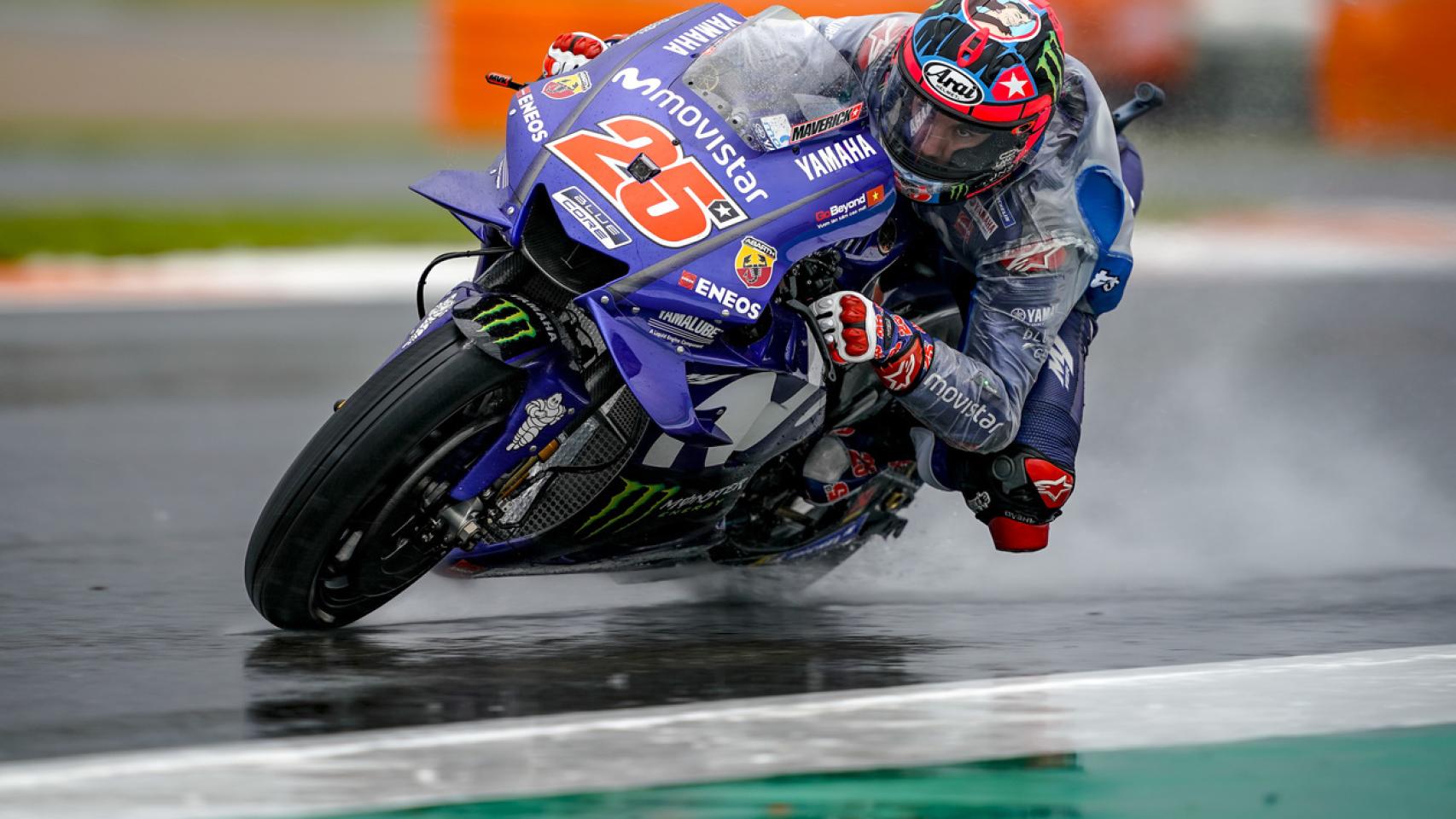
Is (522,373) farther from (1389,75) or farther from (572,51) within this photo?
(1389,75)

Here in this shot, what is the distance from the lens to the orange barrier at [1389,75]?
343 inches

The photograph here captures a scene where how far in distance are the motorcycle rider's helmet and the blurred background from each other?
235 inches

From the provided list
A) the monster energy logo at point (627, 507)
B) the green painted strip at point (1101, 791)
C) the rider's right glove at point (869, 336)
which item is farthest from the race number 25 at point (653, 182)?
the green painted strip at point (1101, 791)

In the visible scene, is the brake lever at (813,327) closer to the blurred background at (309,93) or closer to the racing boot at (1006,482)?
the racing boot at (1006,482)

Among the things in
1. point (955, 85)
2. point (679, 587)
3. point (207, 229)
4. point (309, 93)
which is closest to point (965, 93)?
point (955, 85)

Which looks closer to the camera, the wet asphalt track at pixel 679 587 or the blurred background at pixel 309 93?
the wet asphalt track at pixel 679 587

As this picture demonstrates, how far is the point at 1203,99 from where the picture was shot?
25.7ft

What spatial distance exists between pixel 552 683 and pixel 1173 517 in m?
2.76

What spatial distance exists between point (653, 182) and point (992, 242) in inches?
35.9

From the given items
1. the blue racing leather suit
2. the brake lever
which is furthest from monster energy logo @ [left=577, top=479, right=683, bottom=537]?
the blue racing leather suit

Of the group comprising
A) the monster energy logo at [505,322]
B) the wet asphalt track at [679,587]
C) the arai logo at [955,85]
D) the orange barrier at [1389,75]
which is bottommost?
the orange barrier at [1389,75]

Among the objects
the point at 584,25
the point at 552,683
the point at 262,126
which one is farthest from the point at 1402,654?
the point at 262,126

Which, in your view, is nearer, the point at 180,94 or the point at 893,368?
the point at 893,368

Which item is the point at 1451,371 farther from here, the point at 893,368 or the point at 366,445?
the point at 366,445
